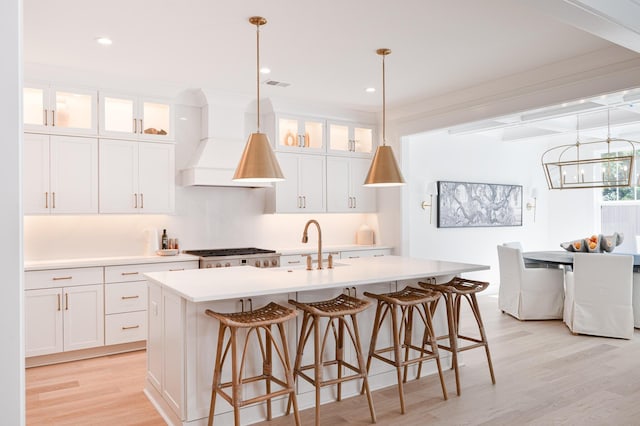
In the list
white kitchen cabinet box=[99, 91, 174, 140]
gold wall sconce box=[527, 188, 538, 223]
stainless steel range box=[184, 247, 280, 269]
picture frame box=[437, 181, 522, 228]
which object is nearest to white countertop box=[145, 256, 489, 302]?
stainless steel range box=[184, 247, 280, 269]

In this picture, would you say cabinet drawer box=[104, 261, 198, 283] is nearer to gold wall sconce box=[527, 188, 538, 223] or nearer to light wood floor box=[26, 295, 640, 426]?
light wood floor box=[26, 295, 640, 426]

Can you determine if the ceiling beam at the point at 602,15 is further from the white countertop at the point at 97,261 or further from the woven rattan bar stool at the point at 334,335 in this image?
the white countertop at the point at 97,261

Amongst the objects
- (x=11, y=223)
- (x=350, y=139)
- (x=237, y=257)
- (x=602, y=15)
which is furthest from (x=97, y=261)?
(x=602, y=15)

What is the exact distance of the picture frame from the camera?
7238mm

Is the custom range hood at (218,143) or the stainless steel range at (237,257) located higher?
the custom range hood at (218,143)

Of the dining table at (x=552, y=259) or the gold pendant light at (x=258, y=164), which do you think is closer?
→ the gold pendant light at (x=258, y=164)

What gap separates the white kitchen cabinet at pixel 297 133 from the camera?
566cm

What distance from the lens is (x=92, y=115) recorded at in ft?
15.2

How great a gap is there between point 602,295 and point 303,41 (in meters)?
4.11

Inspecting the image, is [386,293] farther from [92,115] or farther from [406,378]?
[92,115]

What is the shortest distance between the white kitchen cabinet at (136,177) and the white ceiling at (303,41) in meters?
0.65

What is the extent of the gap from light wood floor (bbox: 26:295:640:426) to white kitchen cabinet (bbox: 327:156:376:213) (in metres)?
2.46

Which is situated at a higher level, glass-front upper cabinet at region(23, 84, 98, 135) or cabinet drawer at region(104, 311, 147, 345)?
glass-front upper cabinet at region(23, 84, 98, 135)

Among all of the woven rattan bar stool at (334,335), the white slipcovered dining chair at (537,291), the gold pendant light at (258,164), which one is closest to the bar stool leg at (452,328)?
the woven rattan bar stool at (334,335)
